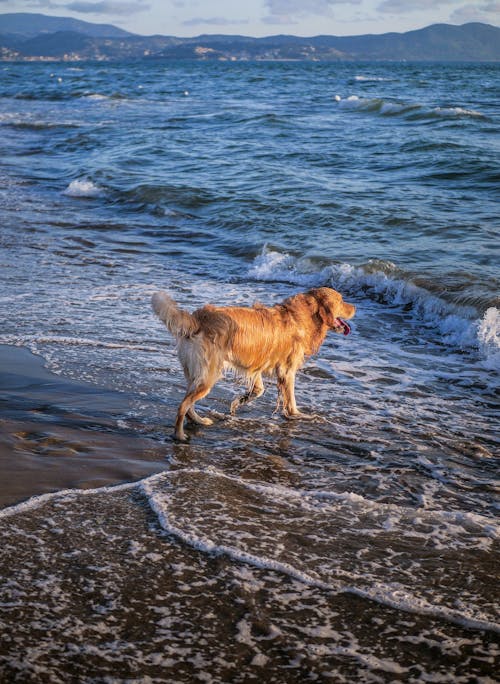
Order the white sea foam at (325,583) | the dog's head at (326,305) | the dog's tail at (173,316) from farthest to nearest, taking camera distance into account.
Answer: the dog's head at (326,305) → the dog's tail at (173,316) → the white sea foam at (325,583)

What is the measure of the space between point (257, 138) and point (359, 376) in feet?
55.6

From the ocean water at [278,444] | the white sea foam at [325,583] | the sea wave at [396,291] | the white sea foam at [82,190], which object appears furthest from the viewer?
the white sea foam at [82,190]

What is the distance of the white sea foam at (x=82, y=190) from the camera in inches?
663

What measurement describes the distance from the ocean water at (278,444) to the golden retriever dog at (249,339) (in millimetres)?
333

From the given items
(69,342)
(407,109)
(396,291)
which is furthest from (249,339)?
(407,109)

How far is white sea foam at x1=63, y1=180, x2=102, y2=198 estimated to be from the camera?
1683 cm

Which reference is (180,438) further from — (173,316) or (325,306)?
(325,306)

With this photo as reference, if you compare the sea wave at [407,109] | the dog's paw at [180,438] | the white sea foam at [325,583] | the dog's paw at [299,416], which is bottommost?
the white sea foam at [325,583]

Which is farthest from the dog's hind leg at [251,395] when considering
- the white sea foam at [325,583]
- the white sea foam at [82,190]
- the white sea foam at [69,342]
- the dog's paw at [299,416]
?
the white sea foam at [82,190]

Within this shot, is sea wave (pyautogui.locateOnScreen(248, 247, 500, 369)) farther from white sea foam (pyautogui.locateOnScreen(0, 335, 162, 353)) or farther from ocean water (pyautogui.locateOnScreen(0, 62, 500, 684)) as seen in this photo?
white sea foam (pyautogui.locateOnScreen(0, 335, 162, 353))

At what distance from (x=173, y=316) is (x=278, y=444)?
4.27 feet

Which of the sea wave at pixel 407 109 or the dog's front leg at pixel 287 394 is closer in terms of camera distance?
the dog's front leg at pixel 287 394

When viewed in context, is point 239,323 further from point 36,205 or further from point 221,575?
point 36,205

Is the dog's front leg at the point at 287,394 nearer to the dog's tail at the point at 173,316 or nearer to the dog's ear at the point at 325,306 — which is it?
the dog's ear at the point at 325,306
